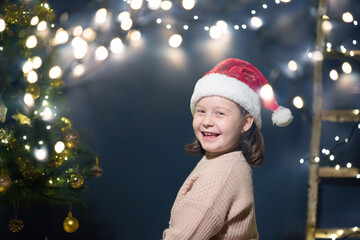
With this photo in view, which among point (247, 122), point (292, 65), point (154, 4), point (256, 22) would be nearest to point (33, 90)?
point (247, 122)

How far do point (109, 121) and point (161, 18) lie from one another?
2.03 ft

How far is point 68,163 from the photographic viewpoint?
74.4 inches

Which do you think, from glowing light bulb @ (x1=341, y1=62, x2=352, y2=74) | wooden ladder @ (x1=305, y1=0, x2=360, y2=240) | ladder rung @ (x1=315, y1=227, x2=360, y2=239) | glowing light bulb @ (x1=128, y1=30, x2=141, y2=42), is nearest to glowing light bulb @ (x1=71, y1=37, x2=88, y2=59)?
glowing light bulb @ (x1=128, y1=30, x2=141, y2=42)

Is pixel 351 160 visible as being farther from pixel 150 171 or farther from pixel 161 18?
pixel 161 18

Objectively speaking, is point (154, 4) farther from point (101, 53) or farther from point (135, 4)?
point (101, 53)

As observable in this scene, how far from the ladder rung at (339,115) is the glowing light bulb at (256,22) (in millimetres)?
567

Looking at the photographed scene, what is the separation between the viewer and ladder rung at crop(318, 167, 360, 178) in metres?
2.38

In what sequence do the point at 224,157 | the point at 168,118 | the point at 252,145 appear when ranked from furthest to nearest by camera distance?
the point at 168,118 < the point at 252,145 < the point at 224,157

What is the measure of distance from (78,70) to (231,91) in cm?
110

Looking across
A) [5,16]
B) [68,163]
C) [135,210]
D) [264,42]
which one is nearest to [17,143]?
[68,163]

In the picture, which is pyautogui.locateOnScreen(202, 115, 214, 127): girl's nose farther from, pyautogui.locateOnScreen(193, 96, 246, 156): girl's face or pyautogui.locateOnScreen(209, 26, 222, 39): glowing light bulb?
pyautogui.locateOnScreen(209, 26, 222, 39): glowing light bulb

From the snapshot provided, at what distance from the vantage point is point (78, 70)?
2.37 m

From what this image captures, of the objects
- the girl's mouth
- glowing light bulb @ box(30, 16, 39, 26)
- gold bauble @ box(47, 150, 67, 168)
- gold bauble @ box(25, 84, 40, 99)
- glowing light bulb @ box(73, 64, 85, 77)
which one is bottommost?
gold bauble @ box(47, 150, 67, 168)

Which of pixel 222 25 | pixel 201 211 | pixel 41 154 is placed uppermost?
pixel 222 25
